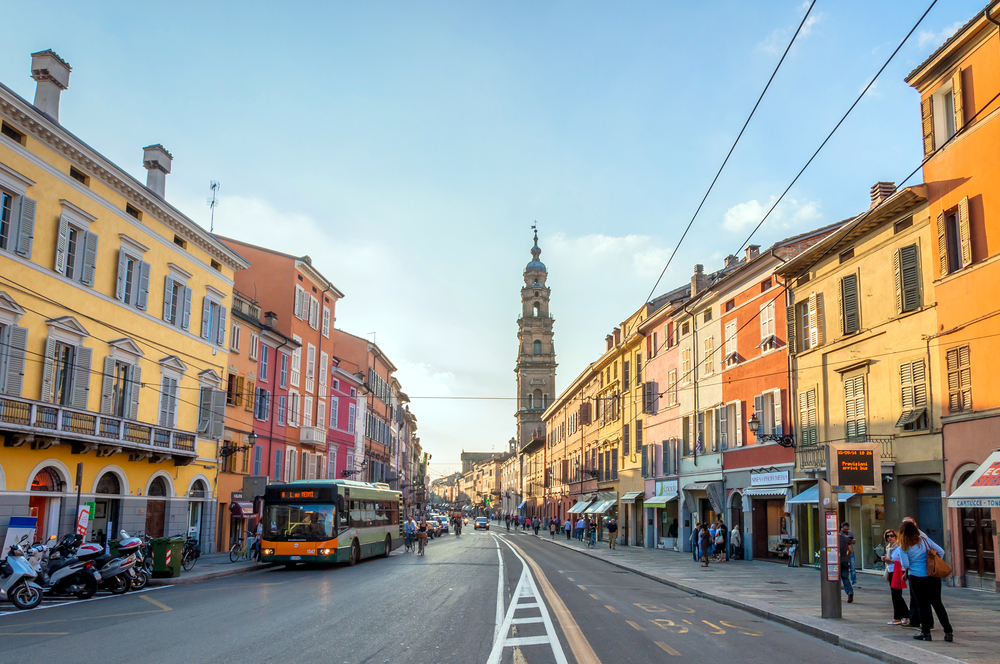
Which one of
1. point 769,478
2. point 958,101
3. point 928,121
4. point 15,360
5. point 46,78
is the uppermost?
point 46,78

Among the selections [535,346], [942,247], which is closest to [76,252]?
[942,247]

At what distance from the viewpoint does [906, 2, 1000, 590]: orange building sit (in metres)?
19.0

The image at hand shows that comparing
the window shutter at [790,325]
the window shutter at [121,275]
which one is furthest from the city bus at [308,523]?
the window shutter at [790,325]

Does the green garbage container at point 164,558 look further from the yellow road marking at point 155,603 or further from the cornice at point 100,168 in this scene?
the cornice at point 100,168

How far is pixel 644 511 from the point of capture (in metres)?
46.2

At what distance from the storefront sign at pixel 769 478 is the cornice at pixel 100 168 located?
23.7 metres

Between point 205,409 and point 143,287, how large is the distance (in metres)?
6.56

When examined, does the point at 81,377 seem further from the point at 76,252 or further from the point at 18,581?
the point at 18,581

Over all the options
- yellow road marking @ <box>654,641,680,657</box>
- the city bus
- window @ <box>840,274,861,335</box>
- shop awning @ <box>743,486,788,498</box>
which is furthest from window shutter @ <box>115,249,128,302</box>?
shop awning @ <box>743,486,788,498</box>

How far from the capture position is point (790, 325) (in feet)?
95.1

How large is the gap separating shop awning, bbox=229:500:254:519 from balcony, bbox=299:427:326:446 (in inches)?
334

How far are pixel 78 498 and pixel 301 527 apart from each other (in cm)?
697

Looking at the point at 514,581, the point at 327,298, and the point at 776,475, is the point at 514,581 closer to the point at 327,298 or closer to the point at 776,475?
the point at 776,475

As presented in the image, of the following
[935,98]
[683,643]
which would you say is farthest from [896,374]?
[683,643]
